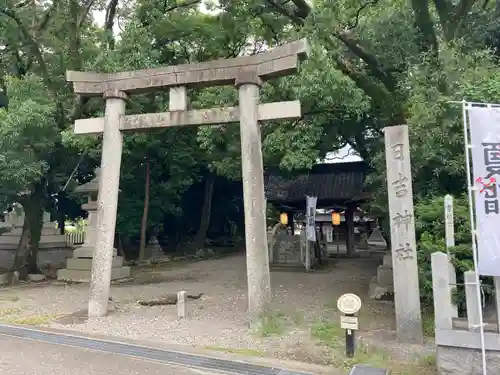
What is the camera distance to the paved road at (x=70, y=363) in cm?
508

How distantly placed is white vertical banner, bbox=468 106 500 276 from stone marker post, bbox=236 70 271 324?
11.4ft

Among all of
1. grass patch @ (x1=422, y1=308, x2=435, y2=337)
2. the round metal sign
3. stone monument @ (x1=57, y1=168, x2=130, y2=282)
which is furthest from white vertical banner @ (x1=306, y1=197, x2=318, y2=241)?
the round metal sign

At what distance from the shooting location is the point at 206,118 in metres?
7.89

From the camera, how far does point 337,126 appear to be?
1509 cm

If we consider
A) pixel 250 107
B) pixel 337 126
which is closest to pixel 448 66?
pixel 250 107

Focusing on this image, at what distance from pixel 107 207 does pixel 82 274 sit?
6.33 metres

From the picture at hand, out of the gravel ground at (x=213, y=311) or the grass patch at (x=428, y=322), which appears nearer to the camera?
the gravel ground at (x=213, y=311)

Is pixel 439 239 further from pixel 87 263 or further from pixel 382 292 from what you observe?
pixel 87 263

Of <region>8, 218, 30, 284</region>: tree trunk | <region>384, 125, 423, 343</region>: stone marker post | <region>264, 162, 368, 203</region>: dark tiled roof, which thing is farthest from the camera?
<region>264, 162, 368, 203</region>: dark tiled roof

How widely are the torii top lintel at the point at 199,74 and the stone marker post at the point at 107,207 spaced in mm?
307

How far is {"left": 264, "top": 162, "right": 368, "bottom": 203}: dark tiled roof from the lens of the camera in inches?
801

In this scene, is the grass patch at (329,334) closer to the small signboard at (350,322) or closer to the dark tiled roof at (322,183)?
the small signboard at (350,322)

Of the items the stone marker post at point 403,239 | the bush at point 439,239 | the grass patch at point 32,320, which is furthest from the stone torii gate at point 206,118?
the bush at point 439,239

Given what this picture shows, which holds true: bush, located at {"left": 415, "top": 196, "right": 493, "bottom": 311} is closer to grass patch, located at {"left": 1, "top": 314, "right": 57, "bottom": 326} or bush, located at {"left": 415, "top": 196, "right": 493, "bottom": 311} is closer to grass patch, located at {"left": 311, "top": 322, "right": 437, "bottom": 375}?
grass patch, located at {"left": 311, "top": 322, "right": 437, "bottom": 375}
